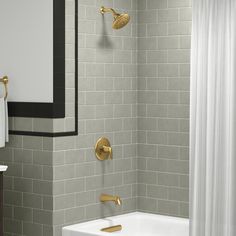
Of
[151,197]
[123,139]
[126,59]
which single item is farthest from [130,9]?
[151,197]

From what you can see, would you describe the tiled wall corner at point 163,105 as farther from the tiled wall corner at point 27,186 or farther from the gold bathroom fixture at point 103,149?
the tiled wall corner at point 27,186

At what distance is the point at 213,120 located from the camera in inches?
172

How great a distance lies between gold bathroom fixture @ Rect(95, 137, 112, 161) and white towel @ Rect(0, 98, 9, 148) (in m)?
0.67

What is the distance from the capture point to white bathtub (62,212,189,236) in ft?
17.3

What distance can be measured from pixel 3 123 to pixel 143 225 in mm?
1348

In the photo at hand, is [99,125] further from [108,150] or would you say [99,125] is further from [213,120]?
[213,120]

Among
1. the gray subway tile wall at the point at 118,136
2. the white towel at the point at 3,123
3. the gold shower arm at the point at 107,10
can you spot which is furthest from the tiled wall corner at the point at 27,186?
the gold shower arm at the point at 107,10

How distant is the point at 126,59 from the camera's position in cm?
562

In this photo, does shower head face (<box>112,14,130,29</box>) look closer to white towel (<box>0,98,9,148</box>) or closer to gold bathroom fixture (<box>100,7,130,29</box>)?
gold bathroom fixture (<box>100,7,130,29</box>)

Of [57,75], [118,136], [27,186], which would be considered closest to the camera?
[57,75]

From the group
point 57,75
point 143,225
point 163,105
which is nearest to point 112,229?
point 143,225

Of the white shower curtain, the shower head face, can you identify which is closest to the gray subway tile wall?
the shower head face

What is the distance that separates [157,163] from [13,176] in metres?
1.12

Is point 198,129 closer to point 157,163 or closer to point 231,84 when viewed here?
point 231,84
